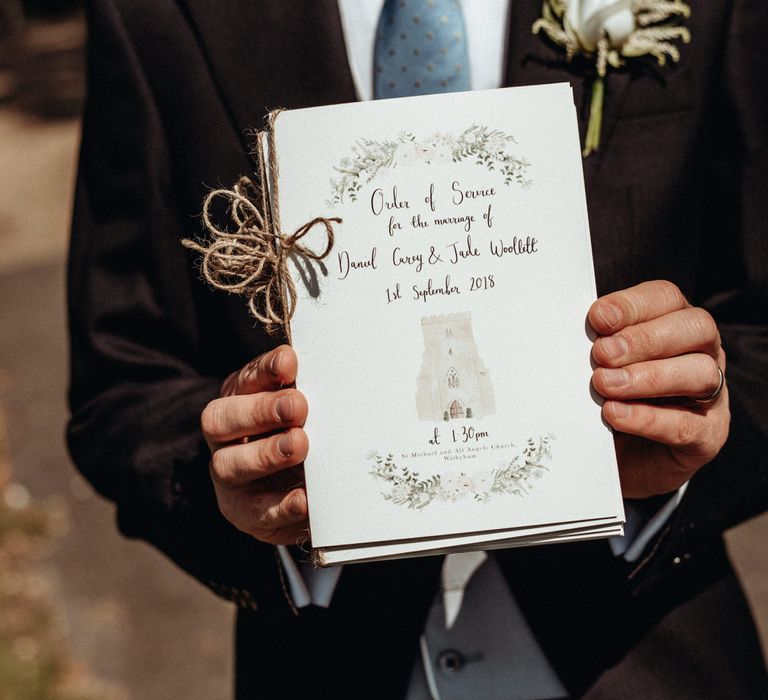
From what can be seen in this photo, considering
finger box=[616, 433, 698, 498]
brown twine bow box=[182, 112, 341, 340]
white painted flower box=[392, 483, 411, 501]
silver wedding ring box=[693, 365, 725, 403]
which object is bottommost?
finger box=[616, 433, 698, 498]

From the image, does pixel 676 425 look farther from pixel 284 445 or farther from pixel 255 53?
pixel 255 53

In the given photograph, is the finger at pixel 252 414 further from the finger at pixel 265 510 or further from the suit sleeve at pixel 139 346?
the suit sleeve at pixel 139 346

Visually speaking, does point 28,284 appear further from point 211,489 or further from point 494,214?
point 494,214

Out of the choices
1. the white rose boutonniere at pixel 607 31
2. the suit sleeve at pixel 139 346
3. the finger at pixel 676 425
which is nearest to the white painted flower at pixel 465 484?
the finger at pixel 676 425

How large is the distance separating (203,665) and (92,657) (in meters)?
0.34

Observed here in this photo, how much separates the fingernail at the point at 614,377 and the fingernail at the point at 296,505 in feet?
1.10

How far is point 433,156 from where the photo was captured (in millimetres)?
848

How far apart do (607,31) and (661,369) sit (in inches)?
18.1

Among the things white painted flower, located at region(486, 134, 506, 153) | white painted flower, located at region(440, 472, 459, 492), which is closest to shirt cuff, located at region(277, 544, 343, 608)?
white painted flower, located at region(440, 472, 459, 492)

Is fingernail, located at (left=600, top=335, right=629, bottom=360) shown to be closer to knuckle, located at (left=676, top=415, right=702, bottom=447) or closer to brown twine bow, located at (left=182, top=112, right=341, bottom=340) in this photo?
knuckle, located at (left=676, top=415, right=702, bottom=447)

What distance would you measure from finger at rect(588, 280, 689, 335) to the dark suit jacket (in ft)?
0.73

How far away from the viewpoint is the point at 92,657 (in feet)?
8.38

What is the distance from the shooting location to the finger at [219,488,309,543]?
888 millimetres

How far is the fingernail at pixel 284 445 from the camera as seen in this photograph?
0.84m
